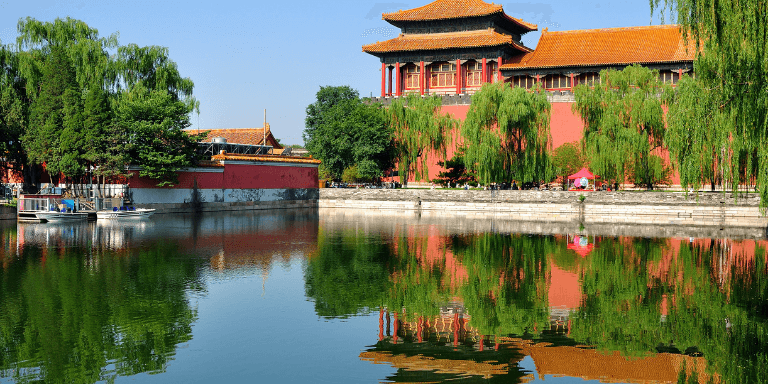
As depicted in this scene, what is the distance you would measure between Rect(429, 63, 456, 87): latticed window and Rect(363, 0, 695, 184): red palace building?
54 mm

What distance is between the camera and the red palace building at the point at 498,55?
35000 millimetres

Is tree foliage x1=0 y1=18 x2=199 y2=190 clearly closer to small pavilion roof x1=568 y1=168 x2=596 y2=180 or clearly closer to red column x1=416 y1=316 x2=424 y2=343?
small pavilion roof x1=568 y1=168 x2=596 y2=180

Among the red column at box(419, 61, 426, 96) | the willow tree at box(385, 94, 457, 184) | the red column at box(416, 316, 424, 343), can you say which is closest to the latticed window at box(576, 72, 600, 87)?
the willow tree at box(385, 94, 457, 184)

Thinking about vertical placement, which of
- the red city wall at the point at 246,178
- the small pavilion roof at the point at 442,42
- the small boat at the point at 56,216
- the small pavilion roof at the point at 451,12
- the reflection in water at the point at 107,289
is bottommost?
the reflection in water at the point at 107,289

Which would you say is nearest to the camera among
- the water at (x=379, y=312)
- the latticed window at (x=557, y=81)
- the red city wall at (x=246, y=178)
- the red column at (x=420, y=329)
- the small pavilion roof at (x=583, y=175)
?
the water at (x=379, y=312)

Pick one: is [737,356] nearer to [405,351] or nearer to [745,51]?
[405,351]

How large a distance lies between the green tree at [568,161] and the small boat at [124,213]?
56.8 ft

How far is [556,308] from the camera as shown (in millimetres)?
10305

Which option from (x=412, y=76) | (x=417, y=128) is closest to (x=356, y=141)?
(x=417, y=128)

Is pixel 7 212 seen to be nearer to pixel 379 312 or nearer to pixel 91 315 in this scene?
pixel 91 315

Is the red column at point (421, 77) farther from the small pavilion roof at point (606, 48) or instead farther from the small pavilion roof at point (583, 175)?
the small pavilion roof at point (583, 175)

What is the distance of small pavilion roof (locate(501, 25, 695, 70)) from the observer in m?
34.5

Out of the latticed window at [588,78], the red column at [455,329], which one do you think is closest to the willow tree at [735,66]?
the red column at [455,329]

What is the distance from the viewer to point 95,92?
86.9ft
